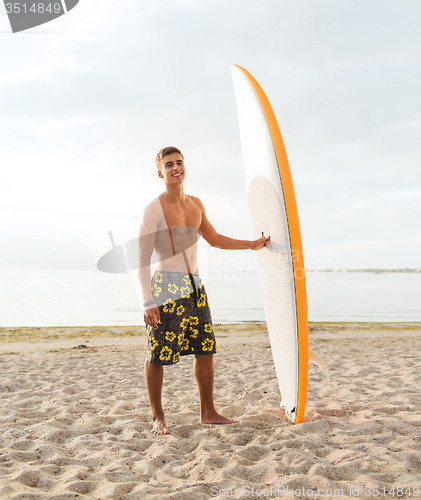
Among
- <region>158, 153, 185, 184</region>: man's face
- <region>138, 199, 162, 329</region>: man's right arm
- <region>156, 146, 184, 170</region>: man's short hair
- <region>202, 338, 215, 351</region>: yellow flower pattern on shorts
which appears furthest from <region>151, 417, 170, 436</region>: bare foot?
<region>156, 146, 184, 170</region>: man's short hair

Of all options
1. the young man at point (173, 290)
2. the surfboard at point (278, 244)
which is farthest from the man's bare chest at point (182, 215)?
the surfboard at point (278, 244)

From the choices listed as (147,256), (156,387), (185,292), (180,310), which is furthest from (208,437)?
(147,256)

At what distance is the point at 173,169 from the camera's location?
2.57 m

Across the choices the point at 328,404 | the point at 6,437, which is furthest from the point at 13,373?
the point at 328,404

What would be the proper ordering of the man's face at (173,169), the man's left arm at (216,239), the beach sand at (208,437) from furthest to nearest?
the man's left arm at (216,239)
the man's face at (173,169)
the beach sand at (208,437)

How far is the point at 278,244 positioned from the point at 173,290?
0.77m

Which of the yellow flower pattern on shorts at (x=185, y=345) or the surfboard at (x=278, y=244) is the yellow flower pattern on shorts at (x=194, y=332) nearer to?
the yellow flower pattern on shorts at (x=185, y=345)

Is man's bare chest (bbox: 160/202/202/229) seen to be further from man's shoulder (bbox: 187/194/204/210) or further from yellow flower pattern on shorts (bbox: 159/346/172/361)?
yellow flower pattern on shorts (bbox: 159/346/172/361)

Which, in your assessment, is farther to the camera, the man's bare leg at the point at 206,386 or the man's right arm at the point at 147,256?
the man's bare leg at the point at 206,386

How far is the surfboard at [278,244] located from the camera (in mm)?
2359

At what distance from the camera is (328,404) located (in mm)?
3094

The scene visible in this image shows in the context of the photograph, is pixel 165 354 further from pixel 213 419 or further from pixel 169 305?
pixel 213 419

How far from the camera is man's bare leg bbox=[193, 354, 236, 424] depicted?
2650 millimetres

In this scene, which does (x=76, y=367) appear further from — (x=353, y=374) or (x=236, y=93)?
(x=236, y=93)
